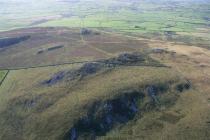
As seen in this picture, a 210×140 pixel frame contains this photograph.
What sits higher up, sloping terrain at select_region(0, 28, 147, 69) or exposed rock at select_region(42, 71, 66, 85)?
sloping terrain at select_region(0, 28, 147, 69)

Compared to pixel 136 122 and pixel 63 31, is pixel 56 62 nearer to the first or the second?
pixel 136 122

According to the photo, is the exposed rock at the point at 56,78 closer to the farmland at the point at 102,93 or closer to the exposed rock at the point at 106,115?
the farmland at the point at 102,93

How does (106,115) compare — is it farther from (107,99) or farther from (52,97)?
(52,97)

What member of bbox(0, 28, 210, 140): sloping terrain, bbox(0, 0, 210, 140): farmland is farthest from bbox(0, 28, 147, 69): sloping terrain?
bbox(0, 28, 210, 140): sloping terrain

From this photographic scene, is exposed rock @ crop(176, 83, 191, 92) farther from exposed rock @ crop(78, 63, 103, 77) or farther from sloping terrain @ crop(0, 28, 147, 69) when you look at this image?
sloping terrain @ crop(0, 28, 147, 69)

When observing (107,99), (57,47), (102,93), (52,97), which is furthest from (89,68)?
(57,47)

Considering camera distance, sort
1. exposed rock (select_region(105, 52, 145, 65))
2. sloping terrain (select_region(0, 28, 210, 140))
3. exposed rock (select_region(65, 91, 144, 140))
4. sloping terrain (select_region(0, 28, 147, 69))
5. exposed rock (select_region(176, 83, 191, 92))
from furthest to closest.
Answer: sloping terrain (select_region(0, 28, 147, 69)) < exposed rock (select_region(105, 52, 145, 65)) < exposed rock (select_region(176, 83, 191, 92)) < sloping terrain (select_region(0, 28, 210, 140)) < exposed rock (select_region(65, 91, 144, 140))

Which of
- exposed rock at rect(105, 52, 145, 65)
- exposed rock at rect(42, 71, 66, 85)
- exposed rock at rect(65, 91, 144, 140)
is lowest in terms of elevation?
exposed rock at rect(65, 91, 144, 140)

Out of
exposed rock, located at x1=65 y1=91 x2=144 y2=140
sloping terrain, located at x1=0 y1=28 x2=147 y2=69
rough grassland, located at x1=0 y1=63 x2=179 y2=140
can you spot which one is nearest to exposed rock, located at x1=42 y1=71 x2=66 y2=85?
rough grassland, located at x1=0 y1=63 x2=179 y2=140

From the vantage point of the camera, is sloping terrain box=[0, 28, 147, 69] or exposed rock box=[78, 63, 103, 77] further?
sloping terrain box=[0, 28, 147, 69]

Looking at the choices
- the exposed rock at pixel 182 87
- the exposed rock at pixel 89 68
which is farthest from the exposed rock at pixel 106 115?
the exposed rock at pixel 89 68

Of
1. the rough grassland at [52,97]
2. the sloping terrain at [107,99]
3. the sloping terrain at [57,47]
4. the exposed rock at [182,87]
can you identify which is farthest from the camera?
the sloping terrain at [57,47]

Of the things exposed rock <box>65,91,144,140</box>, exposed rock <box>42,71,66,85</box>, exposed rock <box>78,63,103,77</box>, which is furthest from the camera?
exposed rock <box>78,63,103,77</box>
